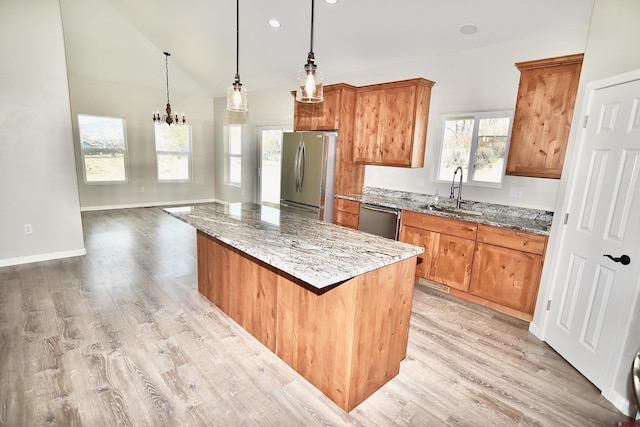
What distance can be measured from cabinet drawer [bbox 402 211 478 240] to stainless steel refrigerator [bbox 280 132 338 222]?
3.94 ft

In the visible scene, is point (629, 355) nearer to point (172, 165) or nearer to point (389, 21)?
point (389, 21)

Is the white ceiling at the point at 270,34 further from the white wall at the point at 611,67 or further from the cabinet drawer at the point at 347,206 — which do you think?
the cabinet drawer at the point at 347,206

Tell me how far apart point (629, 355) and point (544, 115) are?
1.93 meters

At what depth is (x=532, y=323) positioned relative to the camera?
107 inches

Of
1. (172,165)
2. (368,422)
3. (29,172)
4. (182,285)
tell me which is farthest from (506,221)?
(172,165)

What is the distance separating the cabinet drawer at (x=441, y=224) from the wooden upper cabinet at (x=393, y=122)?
27.6 inches

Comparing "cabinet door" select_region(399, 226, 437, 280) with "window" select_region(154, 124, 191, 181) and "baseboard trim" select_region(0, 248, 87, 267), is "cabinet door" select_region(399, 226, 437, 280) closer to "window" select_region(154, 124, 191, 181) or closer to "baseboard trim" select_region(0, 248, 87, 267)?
"baseboard trim" select_region(0, 248, 87, 267)

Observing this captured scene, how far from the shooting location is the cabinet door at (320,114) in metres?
4.24

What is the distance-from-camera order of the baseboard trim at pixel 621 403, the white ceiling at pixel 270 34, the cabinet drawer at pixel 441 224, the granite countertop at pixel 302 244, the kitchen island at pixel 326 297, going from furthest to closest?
the cabinet drawer at pixel 441 224 → the white ceiling at pixel 270 34 → the baseboard trim at pixel 621 403 → the kitchen island at pixel 326 297 → the granite countertop at pixel 302 244

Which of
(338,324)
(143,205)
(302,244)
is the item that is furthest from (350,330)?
(143,205)

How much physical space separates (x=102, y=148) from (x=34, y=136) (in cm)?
334

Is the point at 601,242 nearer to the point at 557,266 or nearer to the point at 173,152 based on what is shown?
the point at 557,266

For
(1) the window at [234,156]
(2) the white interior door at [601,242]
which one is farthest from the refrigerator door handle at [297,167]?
(1) the window at [234,156]

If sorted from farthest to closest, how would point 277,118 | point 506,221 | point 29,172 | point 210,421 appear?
1. point 277,118
2. point 29,172
3. point 506,221
4. point 210,421
